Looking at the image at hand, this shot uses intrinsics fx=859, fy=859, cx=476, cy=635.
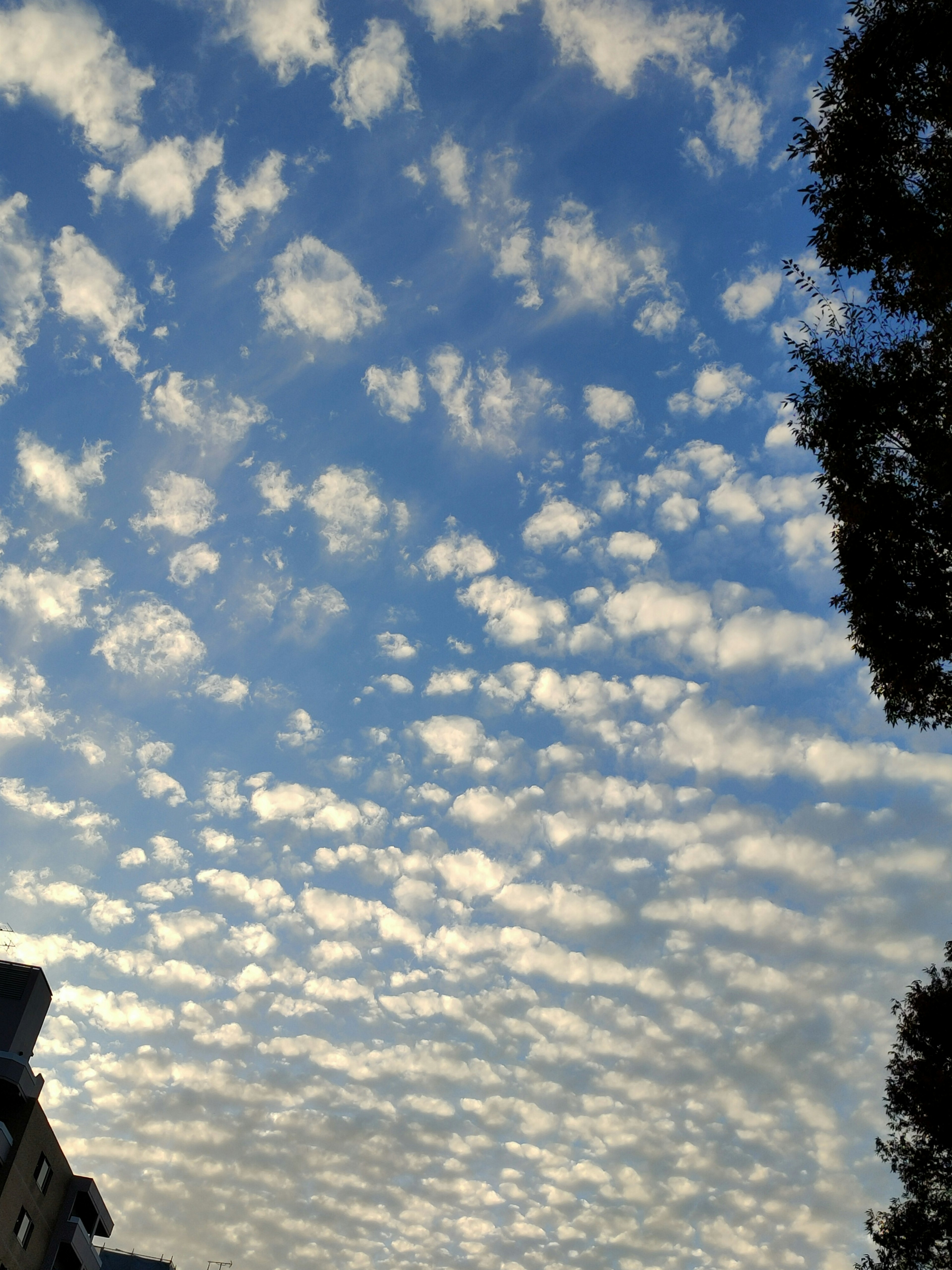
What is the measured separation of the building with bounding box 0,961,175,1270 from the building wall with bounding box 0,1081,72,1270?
37mm

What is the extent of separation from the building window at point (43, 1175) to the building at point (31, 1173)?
0.15 feet

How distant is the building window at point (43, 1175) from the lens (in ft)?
137

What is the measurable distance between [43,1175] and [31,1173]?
1.82 m

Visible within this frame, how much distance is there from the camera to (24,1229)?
40812 millimetres

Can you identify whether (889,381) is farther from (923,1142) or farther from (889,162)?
(923,1142)

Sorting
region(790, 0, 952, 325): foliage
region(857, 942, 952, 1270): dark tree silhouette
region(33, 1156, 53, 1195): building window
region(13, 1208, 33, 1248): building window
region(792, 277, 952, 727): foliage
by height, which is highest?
region(790, 0, 952, 325): foliage

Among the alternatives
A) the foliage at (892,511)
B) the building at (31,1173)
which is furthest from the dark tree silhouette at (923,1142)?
the building at (31,1173)

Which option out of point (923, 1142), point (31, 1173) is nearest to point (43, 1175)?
point (31, 1173)

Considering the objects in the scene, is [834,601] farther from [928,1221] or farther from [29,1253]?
[29,1253]

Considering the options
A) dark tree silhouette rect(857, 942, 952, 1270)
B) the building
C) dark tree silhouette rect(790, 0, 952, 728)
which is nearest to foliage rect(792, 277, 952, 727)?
dark tree silhouette rect(790, 0, 952, 728)

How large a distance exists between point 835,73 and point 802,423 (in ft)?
23.0

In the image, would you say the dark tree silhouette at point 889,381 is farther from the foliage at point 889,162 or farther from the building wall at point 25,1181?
the building wall at point 25,1181

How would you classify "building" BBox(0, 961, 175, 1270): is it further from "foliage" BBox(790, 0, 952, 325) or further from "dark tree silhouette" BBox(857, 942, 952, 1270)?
"foliage" BBox(790, 0, 952, 325)

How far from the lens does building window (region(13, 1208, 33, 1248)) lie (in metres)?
40.1
